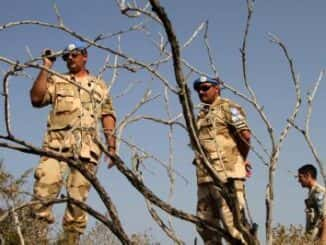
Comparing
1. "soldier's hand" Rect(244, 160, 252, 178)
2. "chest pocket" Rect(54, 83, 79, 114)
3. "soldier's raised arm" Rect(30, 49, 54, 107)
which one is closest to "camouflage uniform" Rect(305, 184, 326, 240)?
"soldier's hand" Rect(244, 160, 252, 178)

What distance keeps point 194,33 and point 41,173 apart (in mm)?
2538

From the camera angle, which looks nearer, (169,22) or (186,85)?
(169,22)

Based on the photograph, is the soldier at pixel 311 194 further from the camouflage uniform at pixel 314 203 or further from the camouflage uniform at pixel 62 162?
the camouflage uniform at pixel 62 162

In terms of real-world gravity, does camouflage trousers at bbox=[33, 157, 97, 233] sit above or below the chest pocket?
below

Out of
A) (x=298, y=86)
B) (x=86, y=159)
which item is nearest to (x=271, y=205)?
(x=298, y=86)

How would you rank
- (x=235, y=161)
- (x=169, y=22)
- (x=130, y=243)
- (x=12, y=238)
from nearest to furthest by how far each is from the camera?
(x=169, y=22) → (x=130, y=243) → (x=12, y=238) → (x=235, y=161)

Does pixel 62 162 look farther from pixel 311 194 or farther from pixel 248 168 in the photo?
pixel 311 194

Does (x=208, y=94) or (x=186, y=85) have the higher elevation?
(x=208, y=94)

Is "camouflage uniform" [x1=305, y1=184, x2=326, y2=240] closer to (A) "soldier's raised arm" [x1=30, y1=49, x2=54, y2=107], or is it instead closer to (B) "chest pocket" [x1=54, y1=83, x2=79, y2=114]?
(B) "chest pocket" [x1=54, y1=83, x2=79, y2=114]

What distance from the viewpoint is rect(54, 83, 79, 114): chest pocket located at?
4.16 metres

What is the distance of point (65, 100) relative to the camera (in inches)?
164

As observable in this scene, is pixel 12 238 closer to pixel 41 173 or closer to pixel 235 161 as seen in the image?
pixel 41 173

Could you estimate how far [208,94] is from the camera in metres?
4.64

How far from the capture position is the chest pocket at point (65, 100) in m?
4.16
